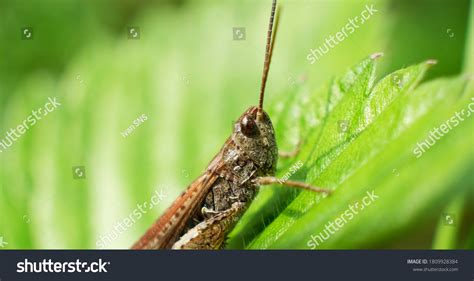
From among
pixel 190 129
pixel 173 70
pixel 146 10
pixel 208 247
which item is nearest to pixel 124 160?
pixel 190 129
